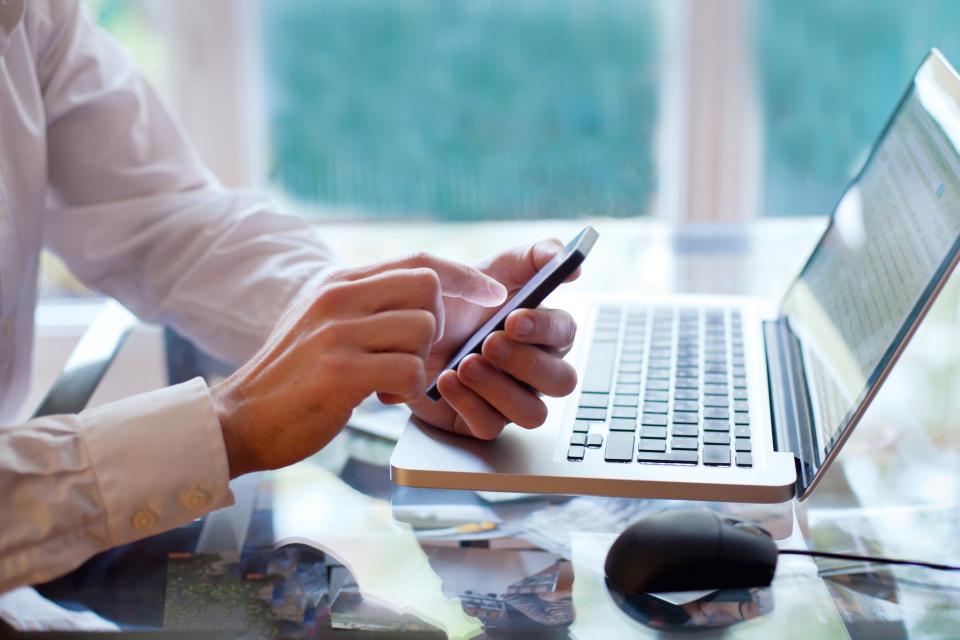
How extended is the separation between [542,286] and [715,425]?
0.17 m

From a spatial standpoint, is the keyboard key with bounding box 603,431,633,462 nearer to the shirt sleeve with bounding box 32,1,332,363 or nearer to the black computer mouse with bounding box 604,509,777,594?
the black computer mouse with bounding box 604,509,777,594

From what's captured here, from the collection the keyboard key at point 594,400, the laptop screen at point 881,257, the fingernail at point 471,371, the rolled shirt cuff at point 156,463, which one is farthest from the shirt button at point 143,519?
the laptop screen at point 881,257

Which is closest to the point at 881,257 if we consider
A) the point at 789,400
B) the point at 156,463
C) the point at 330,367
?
the point at 789,400

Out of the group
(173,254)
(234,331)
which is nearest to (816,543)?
(234,331)

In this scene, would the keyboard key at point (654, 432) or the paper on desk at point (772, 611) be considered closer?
the paper on desk at point (772, 611)

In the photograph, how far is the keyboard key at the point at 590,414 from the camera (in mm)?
684

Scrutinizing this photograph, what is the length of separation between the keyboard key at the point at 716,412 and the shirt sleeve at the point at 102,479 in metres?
0.35

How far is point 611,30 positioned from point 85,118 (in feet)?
3.70

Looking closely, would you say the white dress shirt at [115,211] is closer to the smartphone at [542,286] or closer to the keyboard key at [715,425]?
the smartphone at [542,286]

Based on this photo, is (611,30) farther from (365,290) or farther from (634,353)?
(365,290)

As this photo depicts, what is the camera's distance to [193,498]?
57 centimetres

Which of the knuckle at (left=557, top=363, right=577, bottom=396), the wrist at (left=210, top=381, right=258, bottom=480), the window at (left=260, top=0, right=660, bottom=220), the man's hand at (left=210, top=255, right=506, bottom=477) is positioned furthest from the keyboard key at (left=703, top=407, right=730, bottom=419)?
the window at (left=260, top=0, right=660, bottom=220)

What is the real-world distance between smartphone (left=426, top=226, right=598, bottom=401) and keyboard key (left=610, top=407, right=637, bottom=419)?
0.38 feet

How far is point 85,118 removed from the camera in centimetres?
95
